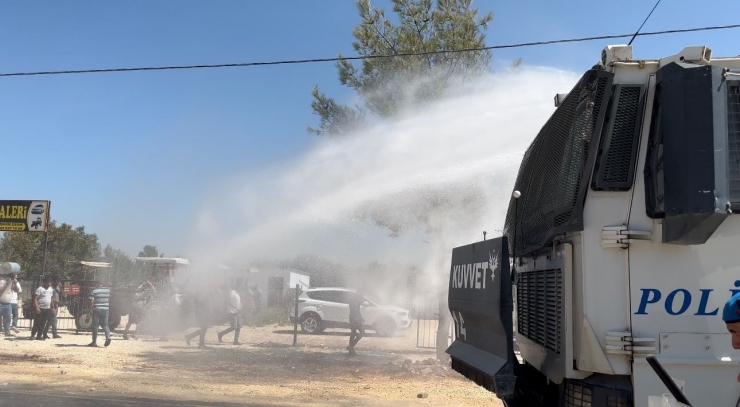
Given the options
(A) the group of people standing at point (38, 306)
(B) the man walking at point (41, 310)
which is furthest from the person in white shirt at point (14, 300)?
(B) the man walking at point (41, 310)

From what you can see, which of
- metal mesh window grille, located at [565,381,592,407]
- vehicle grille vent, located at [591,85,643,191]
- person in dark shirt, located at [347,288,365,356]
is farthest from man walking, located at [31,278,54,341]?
vehicle grille vent, located at [591,85,643,191]

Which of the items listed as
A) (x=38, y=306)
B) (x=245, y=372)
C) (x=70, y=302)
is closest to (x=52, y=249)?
(x=70, y=302)

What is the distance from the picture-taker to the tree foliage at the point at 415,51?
44.7 feet

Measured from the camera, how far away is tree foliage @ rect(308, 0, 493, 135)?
44.7 ft

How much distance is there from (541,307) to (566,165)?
0.80m

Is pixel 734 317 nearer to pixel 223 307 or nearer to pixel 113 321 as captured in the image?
pixel 223 307

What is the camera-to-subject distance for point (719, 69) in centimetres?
266

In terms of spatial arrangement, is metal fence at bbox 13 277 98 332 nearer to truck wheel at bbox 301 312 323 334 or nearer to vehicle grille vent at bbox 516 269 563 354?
truck wheel at bbox 301 312 323 334

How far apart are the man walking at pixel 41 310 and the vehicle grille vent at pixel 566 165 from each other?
53.4 ft

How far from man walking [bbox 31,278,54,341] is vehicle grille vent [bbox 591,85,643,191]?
57.1 feet

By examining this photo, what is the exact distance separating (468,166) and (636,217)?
8948 mm

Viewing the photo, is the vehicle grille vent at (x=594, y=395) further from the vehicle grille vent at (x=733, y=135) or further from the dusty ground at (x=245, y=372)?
the dusty ground at (x=245, y=372)

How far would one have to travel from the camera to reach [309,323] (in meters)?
20.9

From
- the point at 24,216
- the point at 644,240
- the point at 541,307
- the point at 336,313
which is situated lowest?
the point at 336,313
